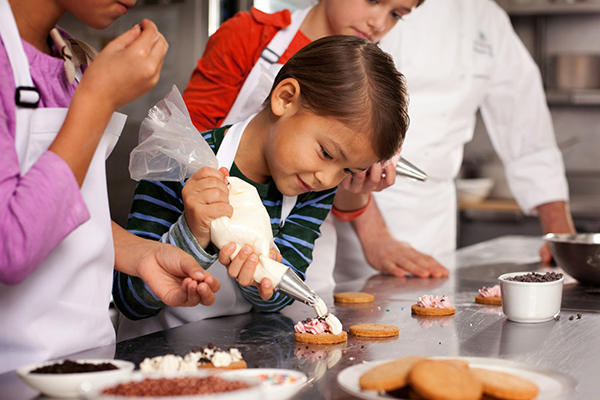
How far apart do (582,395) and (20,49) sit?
2.83 feet

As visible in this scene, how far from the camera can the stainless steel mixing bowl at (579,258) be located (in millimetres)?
1592

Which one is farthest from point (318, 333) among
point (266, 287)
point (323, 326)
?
point (266, 287)

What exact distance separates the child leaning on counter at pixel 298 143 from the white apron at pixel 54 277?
14 cm

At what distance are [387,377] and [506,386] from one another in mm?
135

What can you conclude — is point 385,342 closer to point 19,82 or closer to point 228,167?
point 228,167

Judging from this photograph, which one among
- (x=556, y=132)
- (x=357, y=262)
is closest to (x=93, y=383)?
(x=357, y=262)

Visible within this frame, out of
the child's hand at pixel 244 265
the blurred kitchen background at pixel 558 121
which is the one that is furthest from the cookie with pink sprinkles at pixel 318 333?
the blurred kitchen background at pixel 558 121

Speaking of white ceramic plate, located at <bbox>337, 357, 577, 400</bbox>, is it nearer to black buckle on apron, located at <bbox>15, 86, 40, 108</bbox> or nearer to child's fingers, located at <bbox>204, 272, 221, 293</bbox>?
child's fingers, located at <bbox>204, 272, 221, 293</bbox>

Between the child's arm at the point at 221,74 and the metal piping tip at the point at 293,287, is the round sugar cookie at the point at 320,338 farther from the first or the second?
the child's arm at the point at 221,74

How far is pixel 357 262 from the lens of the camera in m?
2.26

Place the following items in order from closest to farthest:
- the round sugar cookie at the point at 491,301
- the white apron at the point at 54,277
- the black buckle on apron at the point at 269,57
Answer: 1. the white apron at the point at 54,277
2. the round sugar cookie at the point at 491,301
3. the black buckle on apron at the point at 269,57

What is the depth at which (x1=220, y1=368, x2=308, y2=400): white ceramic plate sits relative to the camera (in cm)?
73

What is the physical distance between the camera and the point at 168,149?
1.11m

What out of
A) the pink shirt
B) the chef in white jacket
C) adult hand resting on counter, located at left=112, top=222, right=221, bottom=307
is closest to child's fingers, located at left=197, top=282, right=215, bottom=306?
adult hand resting on counter, located at left=112, top=222, right=221, bottom=307
